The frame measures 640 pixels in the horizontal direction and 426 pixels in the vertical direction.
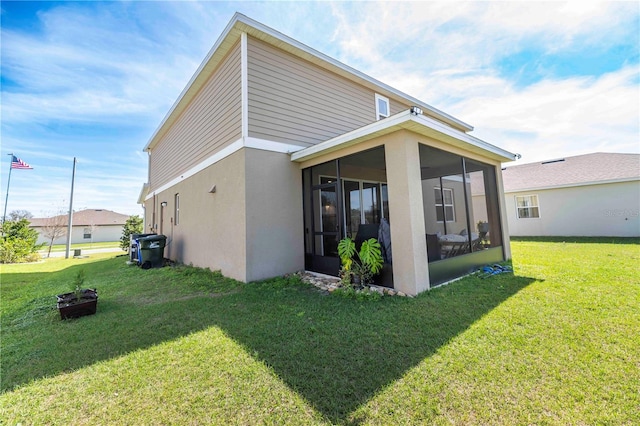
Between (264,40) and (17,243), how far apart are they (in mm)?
17063

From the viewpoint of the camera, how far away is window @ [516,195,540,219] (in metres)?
13.5

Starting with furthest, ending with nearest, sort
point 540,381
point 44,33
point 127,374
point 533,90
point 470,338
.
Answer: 1. point 533,90
2. point 44,33
3. point 470,338
4. point 127,374
5. point 540,381

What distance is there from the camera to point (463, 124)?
37.7ft

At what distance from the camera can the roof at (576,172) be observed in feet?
37.7

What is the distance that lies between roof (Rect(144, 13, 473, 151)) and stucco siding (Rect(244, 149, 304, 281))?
280 cm

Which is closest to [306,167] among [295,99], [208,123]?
[295,99]

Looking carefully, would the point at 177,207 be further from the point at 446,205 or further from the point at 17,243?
the point at 446,205

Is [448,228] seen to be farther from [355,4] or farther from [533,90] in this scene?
[355,4]

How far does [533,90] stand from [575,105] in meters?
2.32

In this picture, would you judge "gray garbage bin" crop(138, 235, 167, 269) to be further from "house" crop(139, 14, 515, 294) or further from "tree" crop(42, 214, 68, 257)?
"tree" crop(42, 214, 68, 257)

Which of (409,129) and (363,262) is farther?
(363,262)

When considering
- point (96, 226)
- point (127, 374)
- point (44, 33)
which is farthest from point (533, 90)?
point (96, 226)

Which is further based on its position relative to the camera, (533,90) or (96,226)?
(96,226)

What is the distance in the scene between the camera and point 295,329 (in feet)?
10.5
